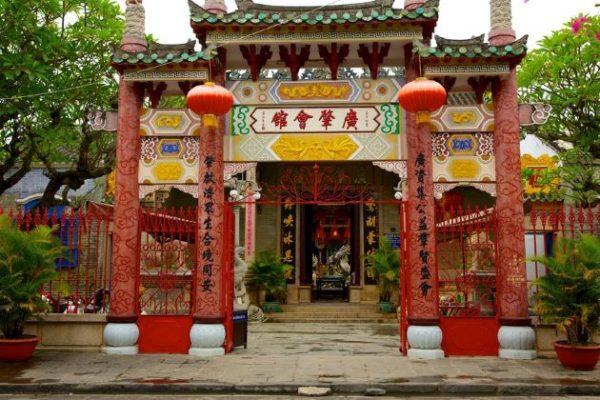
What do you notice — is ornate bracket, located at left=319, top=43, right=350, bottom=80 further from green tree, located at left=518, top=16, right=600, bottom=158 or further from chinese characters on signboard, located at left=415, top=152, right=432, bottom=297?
green tree, located at left=518, top=16, right=600, bottom=158

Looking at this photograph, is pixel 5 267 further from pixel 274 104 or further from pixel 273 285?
pixel 273 285

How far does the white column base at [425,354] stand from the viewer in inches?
366

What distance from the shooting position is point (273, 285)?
17516mm

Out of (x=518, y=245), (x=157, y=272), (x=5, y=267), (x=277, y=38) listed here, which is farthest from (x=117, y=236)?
(x=518, y=245)

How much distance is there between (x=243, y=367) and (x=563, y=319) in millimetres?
4582

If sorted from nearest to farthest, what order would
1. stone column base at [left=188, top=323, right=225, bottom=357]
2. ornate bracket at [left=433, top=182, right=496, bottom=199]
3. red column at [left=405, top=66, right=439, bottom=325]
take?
red column at [left=405, top=66, right=439, bottom=325] < stone column base at [left=188, top=323, right=225, bottom=357] < ornate bracket at [left=433, top=182, right=496, bottom=199]

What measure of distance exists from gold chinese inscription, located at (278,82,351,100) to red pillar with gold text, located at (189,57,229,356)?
1.22 metres

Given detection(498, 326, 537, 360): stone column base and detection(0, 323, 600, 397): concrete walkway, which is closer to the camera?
detection(0, 323, 600, 397): concrete walkway

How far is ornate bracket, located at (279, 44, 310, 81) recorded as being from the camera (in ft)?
33.1

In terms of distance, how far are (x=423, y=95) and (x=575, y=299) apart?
11.9ft

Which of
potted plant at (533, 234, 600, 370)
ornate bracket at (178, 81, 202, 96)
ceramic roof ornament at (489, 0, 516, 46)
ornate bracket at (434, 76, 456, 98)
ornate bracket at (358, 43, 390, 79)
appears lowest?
potted plant at (533, 234, 600, 370)

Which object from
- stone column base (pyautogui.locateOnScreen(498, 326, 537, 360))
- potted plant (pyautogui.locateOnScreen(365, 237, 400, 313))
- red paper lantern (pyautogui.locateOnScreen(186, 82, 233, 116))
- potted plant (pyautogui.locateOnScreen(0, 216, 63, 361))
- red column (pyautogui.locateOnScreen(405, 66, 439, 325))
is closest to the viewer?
potted plant (pyautogui.locateOnScreen(0, 216, 63, 361))

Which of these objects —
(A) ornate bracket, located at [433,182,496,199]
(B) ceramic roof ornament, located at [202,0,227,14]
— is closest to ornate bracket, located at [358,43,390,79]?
(A) ornate bracket, located at [433,182,496,199]

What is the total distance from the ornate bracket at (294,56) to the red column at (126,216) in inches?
102
